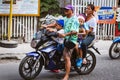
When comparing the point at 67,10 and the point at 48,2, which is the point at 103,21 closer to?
the point at 48,2

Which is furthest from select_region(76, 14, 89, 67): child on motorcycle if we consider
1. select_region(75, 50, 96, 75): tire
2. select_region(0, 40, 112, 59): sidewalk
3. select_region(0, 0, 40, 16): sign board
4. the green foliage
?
the green foliage

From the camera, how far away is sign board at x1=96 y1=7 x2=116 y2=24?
14.6m

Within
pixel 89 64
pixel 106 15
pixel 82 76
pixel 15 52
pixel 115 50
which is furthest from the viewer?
pixel 106 15

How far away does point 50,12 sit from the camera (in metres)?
14.5

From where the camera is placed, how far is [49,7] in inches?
563

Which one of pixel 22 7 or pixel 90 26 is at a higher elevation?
pixel 22 7

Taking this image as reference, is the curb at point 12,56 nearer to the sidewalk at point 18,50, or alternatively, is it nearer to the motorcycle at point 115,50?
the sidewalk at point 18,50

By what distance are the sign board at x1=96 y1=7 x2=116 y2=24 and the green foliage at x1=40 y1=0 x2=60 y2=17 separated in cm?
160

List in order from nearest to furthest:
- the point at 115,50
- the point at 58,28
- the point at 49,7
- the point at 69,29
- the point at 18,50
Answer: the point at 69,29, the point at 58,28, the point at 115,50, the point at 18,50, the point at 49,7

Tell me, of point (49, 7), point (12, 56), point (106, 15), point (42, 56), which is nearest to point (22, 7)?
point (49, 7)

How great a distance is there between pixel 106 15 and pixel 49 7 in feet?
7.43

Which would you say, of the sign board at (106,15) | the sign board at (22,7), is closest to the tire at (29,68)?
the sign board at (22,7)

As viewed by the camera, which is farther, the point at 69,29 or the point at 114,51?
the point at 114,51

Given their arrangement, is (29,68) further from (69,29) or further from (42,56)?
(69,29)
